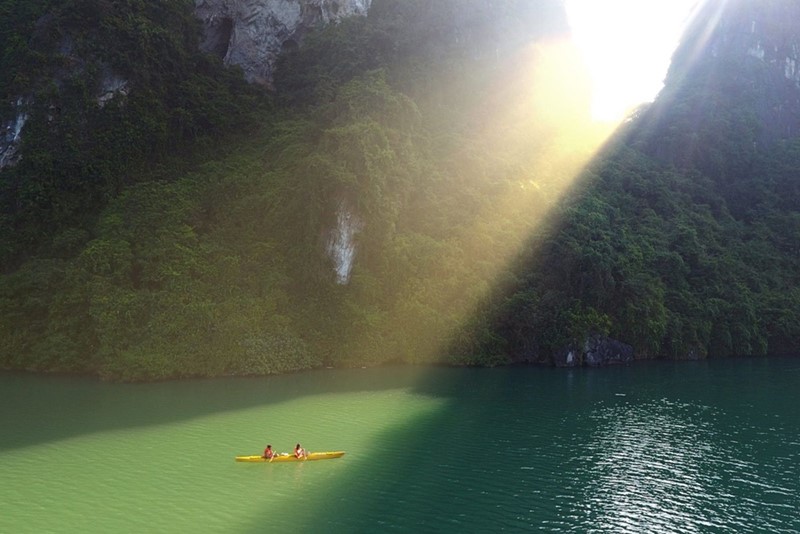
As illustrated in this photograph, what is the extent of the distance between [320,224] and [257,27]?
24.2m

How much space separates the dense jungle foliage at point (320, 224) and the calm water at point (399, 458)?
4.53m

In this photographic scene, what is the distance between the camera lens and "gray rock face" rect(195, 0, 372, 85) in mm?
50781

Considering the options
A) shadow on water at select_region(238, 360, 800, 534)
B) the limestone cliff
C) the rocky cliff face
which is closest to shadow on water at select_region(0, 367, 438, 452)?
shadow on water at select_region(238, 360, 800, 534)

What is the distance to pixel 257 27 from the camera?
2013 inches

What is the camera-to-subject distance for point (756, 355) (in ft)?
139

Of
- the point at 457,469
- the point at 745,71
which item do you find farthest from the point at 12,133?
the point at 745,71

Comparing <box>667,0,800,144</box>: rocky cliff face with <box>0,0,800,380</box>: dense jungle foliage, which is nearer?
<box>0,0,800,380</box>: dense jungle foliage

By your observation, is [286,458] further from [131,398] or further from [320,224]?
[320,224]

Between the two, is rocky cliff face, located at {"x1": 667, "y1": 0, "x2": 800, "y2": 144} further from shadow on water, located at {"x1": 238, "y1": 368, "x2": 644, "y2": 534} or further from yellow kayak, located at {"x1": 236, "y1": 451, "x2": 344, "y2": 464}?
yellow kayak, located at {"x1": 236, "y1": 451, "x2": 344, "y2": 464}

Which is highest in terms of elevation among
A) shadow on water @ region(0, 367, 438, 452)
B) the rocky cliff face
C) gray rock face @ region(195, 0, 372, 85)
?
the rocky cliff face

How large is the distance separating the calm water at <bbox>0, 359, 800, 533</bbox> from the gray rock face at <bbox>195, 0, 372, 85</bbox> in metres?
32.6

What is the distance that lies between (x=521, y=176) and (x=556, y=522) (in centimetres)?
3594

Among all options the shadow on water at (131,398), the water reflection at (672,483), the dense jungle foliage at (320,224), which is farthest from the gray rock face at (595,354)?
the water reflection at (672,483)

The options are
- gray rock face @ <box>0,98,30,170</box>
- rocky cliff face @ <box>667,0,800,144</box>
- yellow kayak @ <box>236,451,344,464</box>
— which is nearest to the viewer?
yellow kayak @ <box>236,451,344,464</box>
